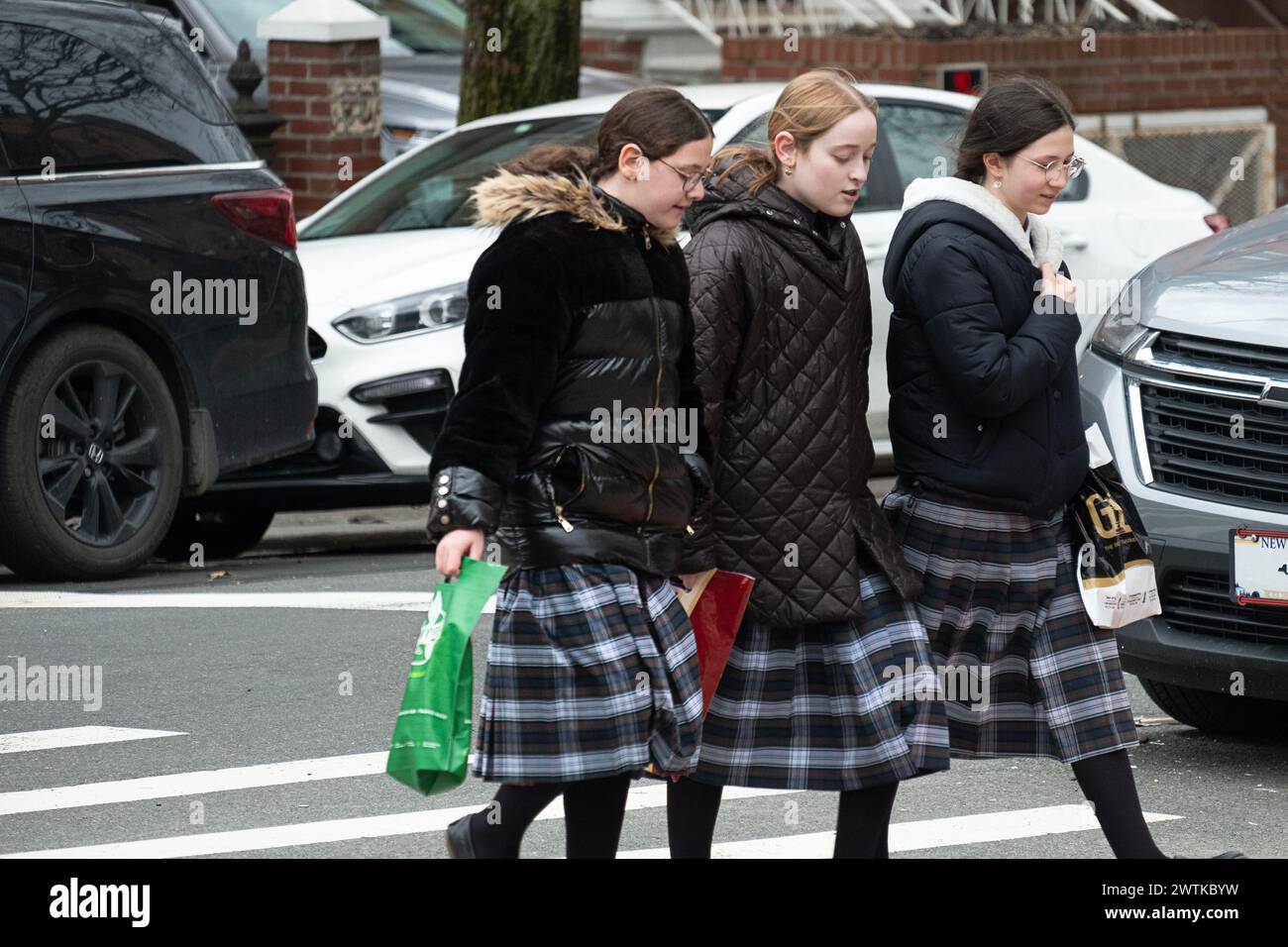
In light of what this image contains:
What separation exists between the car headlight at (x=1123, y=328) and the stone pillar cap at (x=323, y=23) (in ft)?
27.4

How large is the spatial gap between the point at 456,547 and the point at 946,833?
1880 mm

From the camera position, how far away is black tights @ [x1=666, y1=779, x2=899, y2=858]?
4.71 meters

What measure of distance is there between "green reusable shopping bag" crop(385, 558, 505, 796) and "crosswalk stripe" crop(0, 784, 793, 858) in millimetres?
1223

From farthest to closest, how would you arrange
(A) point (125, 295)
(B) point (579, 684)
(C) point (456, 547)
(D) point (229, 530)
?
(D) point (229, 530)
(A) point (125, 295)
(B) point (579, 684)
(C) point (456, 547)

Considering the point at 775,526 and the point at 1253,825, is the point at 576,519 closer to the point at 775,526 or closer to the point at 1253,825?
the point at 775,526

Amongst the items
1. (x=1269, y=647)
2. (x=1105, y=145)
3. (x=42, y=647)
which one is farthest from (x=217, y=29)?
(x=1269, y=647)

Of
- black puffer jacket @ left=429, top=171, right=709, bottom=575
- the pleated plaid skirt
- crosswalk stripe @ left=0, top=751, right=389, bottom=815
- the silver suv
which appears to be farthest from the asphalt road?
black puffer jacket @ left=429, top=171, right=709, bottom=575

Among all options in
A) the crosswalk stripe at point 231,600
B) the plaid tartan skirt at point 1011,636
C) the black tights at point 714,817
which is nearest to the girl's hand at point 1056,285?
the plaid tartan skirt at point 1011,636

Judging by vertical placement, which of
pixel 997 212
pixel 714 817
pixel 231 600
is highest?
pixel 997 212

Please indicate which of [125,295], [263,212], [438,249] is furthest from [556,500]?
[438,249]

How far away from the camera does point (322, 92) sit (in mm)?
14055

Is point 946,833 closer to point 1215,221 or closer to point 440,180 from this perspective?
point 440,180

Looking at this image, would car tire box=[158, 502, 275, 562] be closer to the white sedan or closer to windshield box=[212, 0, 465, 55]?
the white sedan

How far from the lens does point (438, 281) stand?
9320mm
